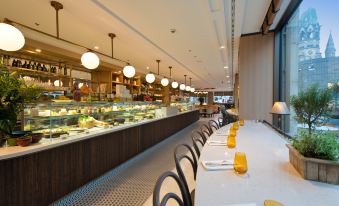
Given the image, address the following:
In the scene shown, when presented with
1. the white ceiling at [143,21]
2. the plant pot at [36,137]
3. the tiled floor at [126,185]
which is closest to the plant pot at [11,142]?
the plant pot at [36,137]

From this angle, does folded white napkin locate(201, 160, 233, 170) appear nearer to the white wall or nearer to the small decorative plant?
the small decorative plant

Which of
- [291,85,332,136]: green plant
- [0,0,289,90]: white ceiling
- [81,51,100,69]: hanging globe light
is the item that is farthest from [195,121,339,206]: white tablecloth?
[81,51,100,69]: hanging globe light

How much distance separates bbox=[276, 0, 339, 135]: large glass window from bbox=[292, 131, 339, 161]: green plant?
1.01 feet

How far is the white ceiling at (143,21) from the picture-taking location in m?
3.29

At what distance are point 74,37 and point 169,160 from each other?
3880 millimetres

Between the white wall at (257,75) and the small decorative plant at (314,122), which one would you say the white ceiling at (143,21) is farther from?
the small decorative plant at (314,122)

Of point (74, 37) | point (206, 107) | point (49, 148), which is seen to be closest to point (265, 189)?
point (49, 148)

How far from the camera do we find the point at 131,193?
285cm

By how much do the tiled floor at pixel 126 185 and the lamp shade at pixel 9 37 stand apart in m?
2.18

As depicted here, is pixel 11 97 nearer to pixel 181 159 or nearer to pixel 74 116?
pixel 74 116

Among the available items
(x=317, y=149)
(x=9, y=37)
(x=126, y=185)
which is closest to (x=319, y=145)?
(x=317, y=149)

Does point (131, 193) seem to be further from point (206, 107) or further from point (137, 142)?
point (206, 107)

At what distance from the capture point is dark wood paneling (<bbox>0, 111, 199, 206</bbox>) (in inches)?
79.3

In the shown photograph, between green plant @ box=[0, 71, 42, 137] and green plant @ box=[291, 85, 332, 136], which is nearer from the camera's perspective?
green plant @ box=[291, 85, 332, 136]
